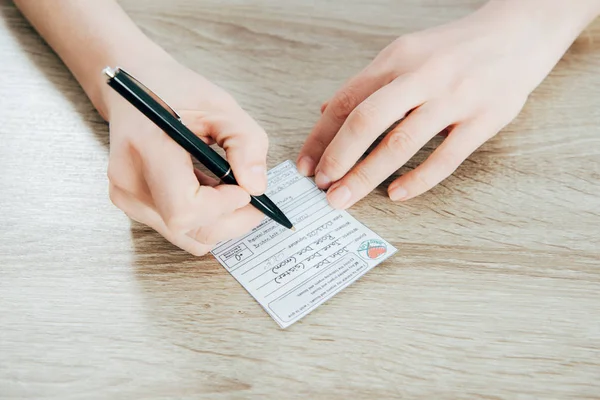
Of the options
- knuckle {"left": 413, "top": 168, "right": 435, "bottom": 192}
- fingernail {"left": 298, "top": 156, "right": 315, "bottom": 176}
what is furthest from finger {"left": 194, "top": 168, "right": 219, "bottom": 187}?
knuckle {"left": 413, "top": 168, "right": 435, "bottom": 192}

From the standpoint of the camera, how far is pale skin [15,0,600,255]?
551 mm

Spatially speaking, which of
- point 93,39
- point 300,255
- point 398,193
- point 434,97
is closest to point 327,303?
point 300,255

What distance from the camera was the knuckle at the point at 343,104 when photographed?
2.22 feet

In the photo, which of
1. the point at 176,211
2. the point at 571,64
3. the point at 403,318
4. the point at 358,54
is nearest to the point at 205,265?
the point at 176,211

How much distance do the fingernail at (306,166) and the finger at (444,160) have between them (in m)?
0.10

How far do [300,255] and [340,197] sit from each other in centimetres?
9

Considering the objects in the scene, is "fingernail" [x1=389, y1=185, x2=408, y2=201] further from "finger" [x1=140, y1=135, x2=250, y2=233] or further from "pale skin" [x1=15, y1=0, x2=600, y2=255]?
"finger" [x1=140, y1=135, x2=250, y2=233]

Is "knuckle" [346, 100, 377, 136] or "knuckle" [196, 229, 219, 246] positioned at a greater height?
"knuckle" [346, 100, 377, 136]

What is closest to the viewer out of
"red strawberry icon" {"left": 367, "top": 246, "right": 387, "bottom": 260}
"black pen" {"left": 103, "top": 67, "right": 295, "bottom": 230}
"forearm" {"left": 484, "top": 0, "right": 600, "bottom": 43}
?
"black pen" {"left": 103, "top": 67, "right": 295, "bottom": 230}

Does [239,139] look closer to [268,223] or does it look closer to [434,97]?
[268,223]

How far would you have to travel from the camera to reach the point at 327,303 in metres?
0.54

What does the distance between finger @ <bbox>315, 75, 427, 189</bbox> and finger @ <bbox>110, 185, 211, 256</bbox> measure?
17cm

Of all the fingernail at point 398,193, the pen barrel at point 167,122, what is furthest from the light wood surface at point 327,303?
the pen barrel at point 167,122

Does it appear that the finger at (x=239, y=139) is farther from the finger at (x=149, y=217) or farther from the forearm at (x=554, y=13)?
the forearm at (x=554, y=13)
